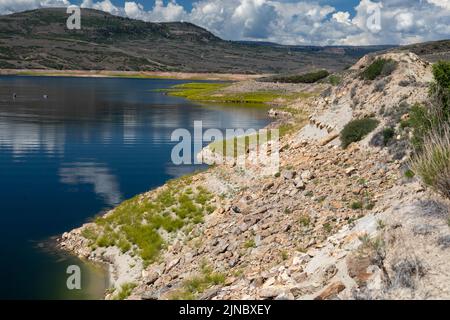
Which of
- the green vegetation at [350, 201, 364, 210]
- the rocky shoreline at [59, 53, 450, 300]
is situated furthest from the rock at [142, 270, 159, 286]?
the green vegetation at [350, 201, 364, 210]

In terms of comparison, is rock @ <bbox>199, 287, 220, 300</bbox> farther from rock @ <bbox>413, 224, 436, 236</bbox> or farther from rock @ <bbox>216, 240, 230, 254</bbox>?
rock @ <bbox>413, 224, 436, 236</bbox>

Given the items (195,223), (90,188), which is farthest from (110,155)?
(195,223)

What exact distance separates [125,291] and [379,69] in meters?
21.0

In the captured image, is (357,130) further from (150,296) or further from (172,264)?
(150,296)

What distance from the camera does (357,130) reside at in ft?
81.8

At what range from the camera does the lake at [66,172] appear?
21.2 metres

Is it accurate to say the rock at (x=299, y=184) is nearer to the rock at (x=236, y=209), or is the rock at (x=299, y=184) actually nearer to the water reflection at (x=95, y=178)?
the rock at (x=236, y=209)

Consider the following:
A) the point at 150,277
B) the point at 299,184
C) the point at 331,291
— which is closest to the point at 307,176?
the point at 299,184

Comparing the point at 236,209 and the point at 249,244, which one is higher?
the point at 236,209

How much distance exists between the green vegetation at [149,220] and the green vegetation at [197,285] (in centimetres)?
568

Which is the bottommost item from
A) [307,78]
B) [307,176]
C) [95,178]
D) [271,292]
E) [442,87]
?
[95,178]

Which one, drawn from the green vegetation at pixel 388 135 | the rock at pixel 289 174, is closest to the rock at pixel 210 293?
the rock at pixel 289 174
